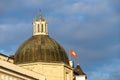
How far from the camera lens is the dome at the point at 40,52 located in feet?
314

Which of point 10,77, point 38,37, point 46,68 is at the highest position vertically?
point 38,37

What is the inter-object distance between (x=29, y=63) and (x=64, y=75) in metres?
6.97

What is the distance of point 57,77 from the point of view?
96.1 metres

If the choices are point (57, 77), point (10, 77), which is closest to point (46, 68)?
point (57, 77)

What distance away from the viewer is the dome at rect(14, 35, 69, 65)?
95562mm

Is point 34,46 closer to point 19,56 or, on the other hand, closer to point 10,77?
point 19,56

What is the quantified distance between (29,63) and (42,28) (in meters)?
9.68

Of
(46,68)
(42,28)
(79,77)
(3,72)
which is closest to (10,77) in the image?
(3,72)

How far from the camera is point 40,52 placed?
3772 inches

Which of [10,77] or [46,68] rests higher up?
[46,68]

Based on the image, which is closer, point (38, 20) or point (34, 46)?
point (34, 46)

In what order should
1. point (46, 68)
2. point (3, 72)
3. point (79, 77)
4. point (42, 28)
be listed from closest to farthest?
point (3, 72) < point (46, 68) < point (42, 28) < point (79, 77)

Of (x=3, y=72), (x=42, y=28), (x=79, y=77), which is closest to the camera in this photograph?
(x=3, y=72)

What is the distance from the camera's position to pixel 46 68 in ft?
312
